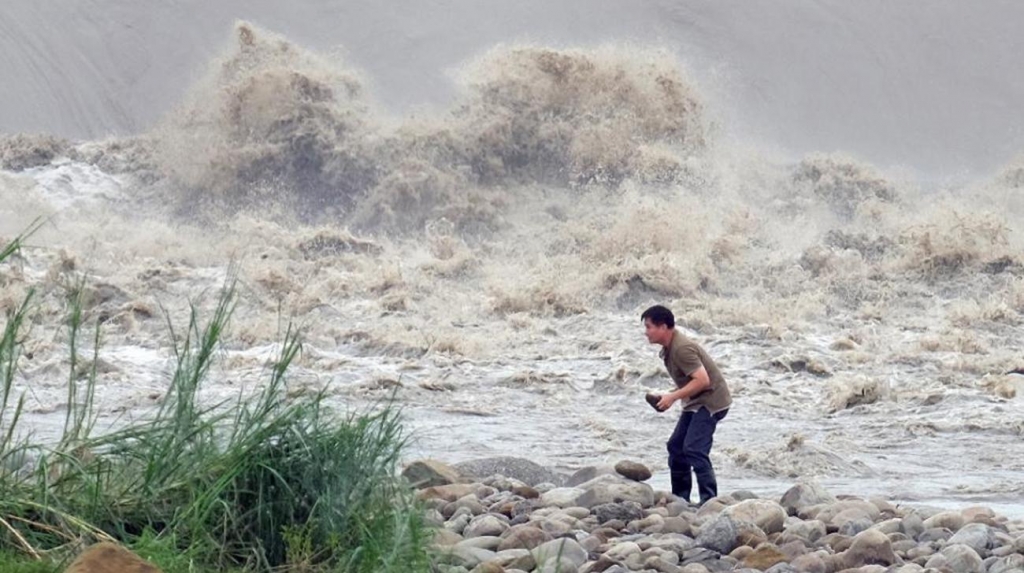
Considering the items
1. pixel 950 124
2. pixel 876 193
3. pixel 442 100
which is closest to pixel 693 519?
pixel 876 193

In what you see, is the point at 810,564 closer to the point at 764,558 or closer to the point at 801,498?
the point at 764,558

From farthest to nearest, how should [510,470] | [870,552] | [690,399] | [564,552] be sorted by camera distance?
1. [510,470]
2. [690,399]
3. [870,552]
4. [564,552]

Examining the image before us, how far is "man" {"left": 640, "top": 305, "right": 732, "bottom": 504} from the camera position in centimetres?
859

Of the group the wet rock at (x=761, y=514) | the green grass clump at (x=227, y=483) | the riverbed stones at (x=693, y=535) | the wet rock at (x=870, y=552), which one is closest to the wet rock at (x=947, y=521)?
the riverbed stones at (x=693, y=535)

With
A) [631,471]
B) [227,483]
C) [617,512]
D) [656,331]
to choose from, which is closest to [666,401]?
[656,331]

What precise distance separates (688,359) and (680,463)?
604 mm

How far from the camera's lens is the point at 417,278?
21781 mm

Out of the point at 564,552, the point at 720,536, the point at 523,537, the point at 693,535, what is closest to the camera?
the point at 564,552

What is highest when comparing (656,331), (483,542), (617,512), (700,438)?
(656,331)

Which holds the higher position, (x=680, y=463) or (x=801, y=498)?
(x=680, y=463)

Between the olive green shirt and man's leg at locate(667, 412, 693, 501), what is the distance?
6.0 inches

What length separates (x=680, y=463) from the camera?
8.87 meters

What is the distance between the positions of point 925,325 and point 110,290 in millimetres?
9018

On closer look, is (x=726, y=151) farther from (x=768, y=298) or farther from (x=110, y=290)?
(x=110, y=290)
